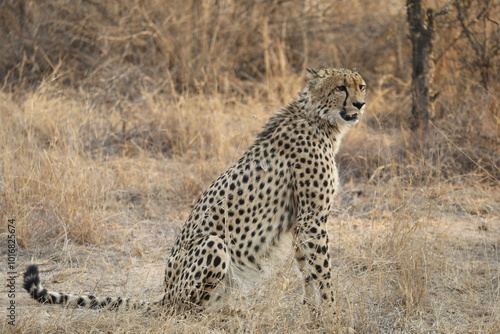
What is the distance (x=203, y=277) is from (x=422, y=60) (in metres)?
3.46

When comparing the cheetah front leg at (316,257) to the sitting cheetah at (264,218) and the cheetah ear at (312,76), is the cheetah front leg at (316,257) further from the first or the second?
the cheetah ear at (312,76)

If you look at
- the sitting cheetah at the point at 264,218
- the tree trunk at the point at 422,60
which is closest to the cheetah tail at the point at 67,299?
the sitting cheetah at the point at 264,218

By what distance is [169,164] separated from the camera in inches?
218

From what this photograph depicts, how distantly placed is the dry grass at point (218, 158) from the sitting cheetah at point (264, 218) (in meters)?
0.10

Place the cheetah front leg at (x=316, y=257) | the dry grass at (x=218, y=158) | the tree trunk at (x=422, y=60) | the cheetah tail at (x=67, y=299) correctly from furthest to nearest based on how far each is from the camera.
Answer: the tree trunk at (x=422, y=60)
the dry grass at (x=218, y=158)
the cheetah front leg at (x=316, y=257)
the cheetah tail at (x=67, y=299)

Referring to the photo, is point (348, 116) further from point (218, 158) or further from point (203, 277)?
point (218, 158)

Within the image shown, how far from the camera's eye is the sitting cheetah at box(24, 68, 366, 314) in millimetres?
2932

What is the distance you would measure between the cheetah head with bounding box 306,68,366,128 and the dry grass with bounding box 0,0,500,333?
55 cm

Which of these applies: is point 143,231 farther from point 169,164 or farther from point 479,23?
point 479,23

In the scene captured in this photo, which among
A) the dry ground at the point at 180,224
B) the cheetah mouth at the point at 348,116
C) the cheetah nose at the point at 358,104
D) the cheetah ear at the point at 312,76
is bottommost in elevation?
the dry ground at the point at 180,224

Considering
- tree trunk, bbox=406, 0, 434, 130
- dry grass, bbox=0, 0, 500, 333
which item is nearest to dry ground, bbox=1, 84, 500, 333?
dry grass, bbox=0, 0, 500, 333

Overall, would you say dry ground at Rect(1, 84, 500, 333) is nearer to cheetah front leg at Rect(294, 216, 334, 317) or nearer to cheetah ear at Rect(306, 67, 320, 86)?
cheetah front leg at Rect(294, 216, 334, 317)

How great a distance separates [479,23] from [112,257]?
13.7 ft

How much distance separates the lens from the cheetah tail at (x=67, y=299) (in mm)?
2889
